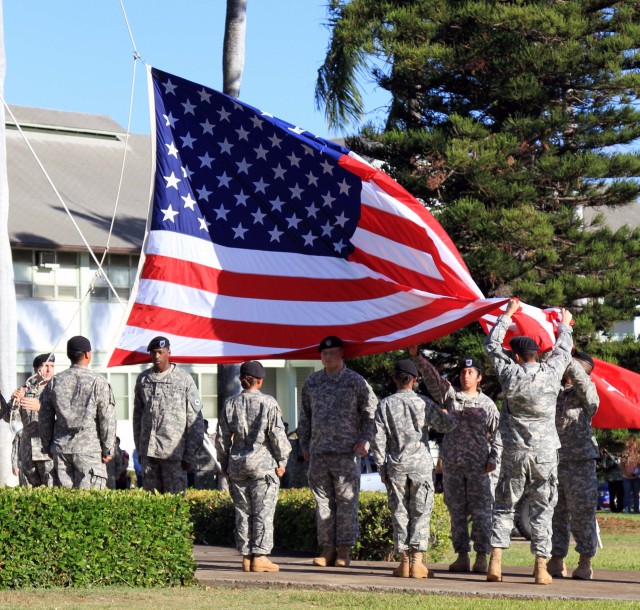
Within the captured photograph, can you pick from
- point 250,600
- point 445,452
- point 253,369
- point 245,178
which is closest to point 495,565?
point 445,452

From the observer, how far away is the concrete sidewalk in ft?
32.0

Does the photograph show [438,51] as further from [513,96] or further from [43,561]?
[43,561]

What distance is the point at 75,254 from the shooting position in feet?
119

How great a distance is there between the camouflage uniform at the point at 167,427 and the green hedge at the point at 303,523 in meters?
0.51

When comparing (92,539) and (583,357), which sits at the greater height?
(583,357)

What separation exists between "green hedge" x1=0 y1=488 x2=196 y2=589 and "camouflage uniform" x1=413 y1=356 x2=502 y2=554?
97.5 inches

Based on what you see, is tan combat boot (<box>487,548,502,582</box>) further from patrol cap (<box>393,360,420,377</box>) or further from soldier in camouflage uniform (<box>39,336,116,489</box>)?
soldier in camouflage uniform (<box>39,336,116,489</box>)

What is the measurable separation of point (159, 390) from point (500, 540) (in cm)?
353

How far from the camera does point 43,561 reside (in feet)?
32.3

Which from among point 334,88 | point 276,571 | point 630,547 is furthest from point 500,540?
point 334,88

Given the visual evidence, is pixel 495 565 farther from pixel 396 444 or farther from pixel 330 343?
pixel 330 343

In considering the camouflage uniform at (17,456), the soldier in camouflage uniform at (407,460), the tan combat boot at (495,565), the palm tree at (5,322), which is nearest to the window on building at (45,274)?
the palm tree at (5,322)

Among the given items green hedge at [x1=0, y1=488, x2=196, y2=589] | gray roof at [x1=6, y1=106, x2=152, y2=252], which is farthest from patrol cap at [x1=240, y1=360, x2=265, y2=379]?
gray roof at [x1=6, y1=106, x2=152, y2=252]

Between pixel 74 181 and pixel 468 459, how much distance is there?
99.5 ft
